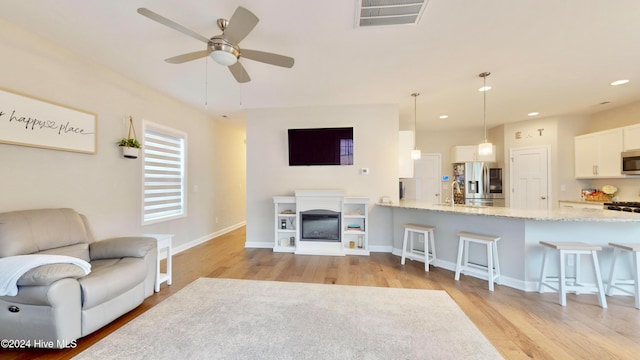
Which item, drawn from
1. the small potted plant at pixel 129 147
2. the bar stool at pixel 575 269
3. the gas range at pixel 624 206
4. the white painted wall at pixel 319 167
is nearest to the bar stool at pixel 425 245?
the white painted wall at pixel 319 167

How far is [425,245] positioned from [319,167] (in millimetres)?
2209

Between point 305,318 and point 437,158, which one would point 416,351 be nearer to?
point 305,318

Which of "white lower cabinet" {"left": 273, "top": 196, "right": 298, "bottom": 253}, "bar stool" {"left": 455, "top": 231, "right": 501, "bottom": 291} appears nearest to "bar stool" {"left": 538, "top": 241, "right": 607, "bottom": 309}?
"bar stool" {"left": 455, "top": 231, "right": 501, "bottom": 291}

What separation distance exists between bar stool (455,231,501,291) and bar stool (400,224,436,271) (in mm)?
398

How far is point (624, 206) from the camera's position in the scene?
4.08 m

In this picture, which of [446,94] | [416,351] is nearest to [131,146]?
[416,351]

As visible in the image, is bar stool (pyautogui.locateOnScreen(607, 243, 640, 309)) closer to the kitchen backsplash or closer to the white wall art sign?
the kitchen backsplash

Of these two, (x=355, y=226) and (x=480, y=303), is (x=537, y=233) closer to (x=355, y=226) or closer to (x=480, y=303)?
(x=480, y=303)

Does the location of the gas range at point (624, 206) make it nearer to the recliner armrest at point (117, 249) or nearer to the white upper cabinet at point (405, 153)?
the white upper cabinet at point (405, 153)

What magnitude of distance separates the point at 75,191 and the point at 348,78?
354cm

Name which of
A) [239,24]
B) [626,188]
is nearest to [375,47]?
[239,24]

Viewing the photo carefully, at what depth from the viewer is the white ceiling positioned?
2020mm

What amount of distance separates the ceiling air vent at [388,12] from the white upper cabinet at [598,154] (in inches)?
197

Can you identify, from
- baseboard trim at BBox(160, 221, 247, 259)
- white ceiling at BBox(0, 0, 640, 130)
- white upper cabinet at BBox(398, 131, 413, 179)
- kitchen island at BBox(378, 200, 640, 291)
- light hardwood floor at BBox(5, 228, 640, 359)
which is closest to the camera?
light hardwood floor at BBox(5, 228, 640, 359)
